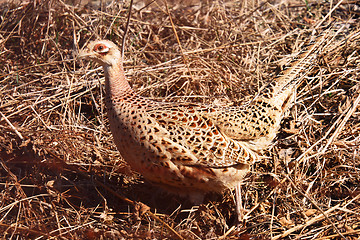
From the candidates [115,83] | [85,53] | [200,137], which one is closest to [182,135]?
[200,137]

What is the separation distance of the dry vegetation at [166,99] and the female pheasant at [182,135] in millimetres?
293

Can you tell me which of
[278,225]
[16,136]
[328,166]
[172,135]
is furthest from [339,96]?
[16,136]

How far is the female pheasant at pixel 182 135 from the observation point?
3.73 metres

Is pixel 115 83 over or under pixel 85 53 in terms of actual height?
under

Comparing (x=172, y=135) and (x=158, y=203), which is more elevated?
(x=172, y=135)

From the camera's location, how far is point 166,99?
5074 mm

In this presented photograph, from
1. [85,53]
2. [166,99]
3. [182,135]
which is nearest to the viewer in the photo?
[182,135]

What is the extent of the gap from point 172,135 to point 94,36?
248cm

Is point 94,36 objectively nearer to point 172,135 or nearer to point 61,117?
point 61,117

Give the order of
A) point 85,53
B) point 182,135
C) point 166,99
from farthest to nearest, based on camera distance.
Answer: point 166,99 → point 85,53 → point 182,135

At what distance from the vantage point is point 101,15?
5750 millimetres

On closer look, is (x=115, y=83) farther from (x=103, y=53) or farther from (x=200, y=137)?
(x=200, y=137)

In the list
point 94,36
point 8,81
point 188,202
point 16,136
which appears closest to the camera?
point 188,202

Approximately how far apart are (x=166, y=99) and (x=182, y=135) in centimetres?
134
